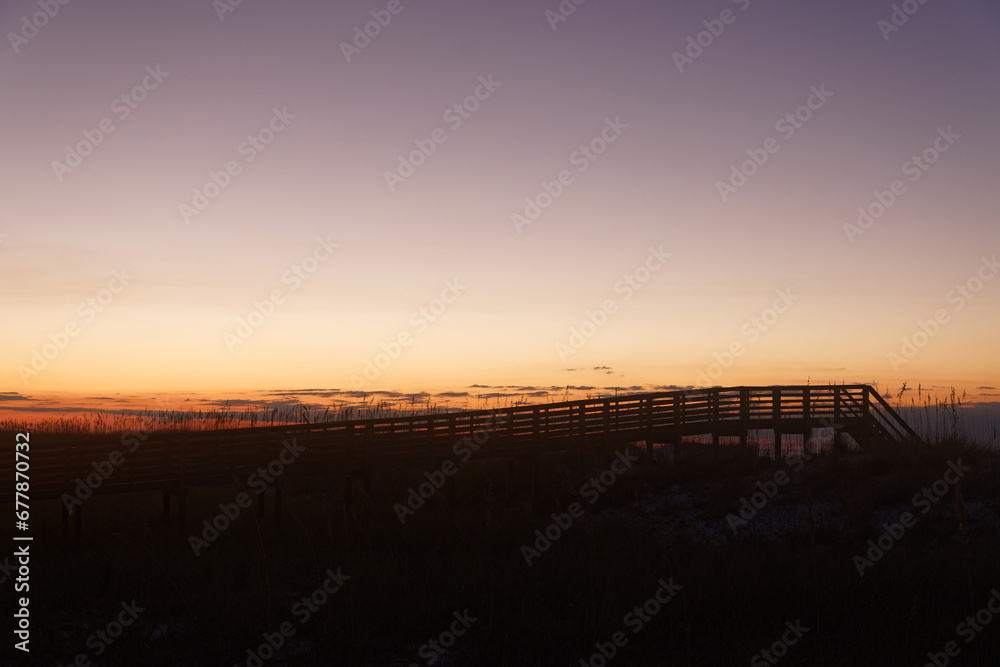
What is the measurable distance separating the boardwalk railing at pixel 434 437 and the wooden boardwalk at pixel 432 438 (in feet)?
0.09

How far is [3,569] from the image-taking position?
12.2 m

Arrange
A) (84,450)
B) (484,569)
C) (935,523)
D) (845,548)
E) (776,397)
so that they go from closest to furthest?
(484,569), (845,548), (935,523), (84,450), (776,397)

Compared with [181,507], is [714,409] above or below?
above

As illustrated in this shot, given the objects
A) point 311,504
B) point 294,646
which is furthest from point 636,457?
point 294,646

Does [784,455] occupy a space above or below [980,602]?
above

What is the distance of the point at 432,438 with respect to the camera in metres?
22.2

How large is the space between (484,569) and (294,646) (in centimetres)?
323

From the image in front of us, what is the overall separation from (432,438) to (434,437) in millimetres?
67

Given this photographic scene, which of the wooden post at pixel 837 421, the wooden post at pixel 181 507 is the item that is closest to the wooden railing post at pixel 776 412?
the wooden post at pixel 837 421

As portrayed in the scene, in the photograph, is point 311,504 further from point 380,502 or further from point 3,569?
point 3,569

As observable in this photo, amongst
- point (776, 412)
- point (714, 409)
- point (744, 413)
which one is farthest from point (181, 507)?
point (776, 412)

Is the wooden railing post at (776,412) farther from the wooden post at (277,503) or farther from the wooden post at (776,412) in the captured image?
the wooden post at (277,503)

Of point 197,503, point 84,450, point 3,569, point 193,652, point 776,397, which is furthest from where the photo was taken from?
point 776,397

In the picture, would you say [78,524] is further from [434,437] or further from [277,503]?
[434,437]
